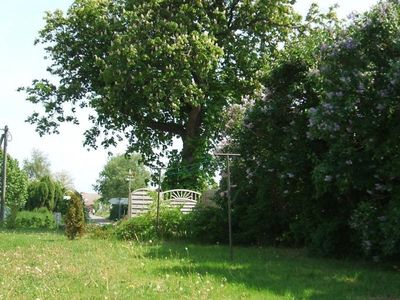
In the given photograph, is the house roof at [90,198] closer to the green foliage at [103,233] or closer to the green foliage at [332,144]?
the green foliage at [103,233]

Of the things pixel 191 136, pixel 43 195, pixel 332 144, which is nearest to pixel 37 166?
pixel 43 195

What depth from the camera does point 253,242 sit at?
1547cm

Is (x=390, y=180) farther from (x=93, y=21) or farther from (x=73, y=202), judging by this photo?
(x=93, y=21)

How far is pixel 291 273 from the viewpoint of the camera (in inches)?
372

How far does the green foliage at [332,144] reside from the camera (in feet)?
32.5

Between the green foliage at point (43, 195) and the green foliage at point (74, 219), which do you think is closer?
the green foliage at point (74, 219)

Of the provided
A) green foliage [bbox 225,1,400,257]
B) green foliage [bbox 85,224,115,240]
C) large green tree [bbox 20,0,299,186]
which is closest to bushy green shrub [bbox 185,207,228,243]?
green foliage [bbox 225,1,400,257]

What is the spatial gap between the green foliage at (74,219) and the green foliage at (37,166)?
7814 centimetres

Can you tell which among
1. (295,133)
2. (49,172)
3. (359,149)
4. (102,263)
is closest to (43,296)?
(102,263)

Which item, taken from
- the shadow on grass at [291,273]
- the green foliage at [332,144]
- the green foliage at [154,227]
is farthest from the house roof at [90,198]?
the shadow on grass at [291,273]

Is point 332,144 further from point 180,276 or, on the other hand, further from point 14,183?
point 14,183

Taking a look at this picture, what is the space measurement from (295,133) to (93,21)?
15.8m

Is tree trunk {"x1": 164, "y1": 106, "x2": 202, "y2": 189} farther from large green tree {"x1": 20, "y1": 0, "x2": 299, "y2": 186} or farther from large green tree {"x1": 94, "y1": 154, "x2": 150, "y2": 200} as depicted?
large green tree {"x1": 94, "y1": 154, "x2": 150, "y2": 200}

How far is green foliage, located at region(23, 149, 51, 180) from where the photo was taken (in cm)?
9269
